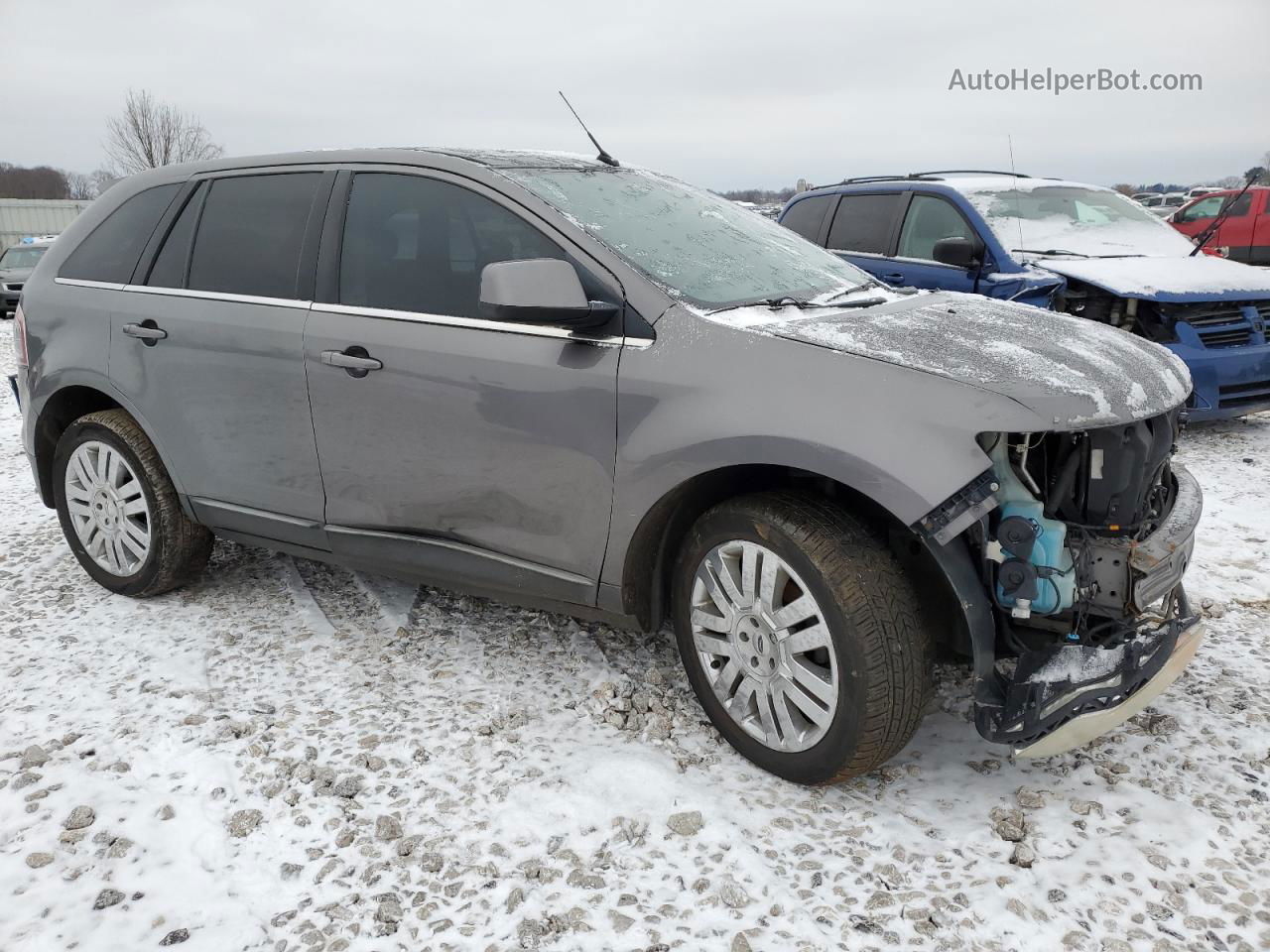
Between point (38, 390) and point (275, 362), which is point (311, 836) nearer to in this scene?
point (275, 362)

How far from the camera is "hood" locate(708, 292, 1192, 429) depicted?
2.31 meters

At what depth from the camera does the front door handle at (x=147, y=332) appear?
12.1 ft

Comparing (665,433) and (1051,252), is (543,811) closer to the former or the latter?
(665,433)

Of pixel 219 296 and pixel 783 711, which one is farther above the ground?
pixel 219 296

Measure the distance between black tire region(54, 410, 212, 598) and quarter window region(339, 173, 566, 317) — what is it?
128 centimetres

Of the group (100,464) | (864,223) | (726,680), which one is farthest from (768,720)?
(864,223)

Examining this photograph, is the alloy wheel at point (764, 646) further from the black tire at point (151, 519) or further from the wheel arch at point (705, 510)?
the black tire at point (151, 519)

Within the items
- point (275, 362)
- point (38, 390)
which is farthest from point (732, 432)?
point (38, 390)

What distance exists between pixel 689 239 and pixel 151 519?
249cm

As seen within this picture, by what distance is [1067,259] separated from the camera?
6.49 m

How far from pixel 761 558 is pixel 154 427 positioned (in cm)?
258

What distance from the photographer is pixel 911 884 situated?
7.52 feet

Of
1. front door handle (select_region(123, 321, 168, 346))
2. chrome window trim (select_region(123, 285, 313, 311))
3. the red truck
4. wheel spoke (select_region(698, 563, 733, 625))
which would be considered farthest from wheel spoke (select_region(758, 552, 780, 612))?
the red truck

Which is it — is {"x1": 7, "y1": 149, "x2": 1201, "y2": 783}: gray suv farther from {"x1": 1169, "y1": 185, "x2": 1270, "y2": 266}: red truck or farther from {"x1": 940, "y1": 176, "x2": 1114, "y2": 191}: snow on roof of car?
{"x1": 1169, "y1": 185, "x2": 1270, "y2": 266}: red truck
